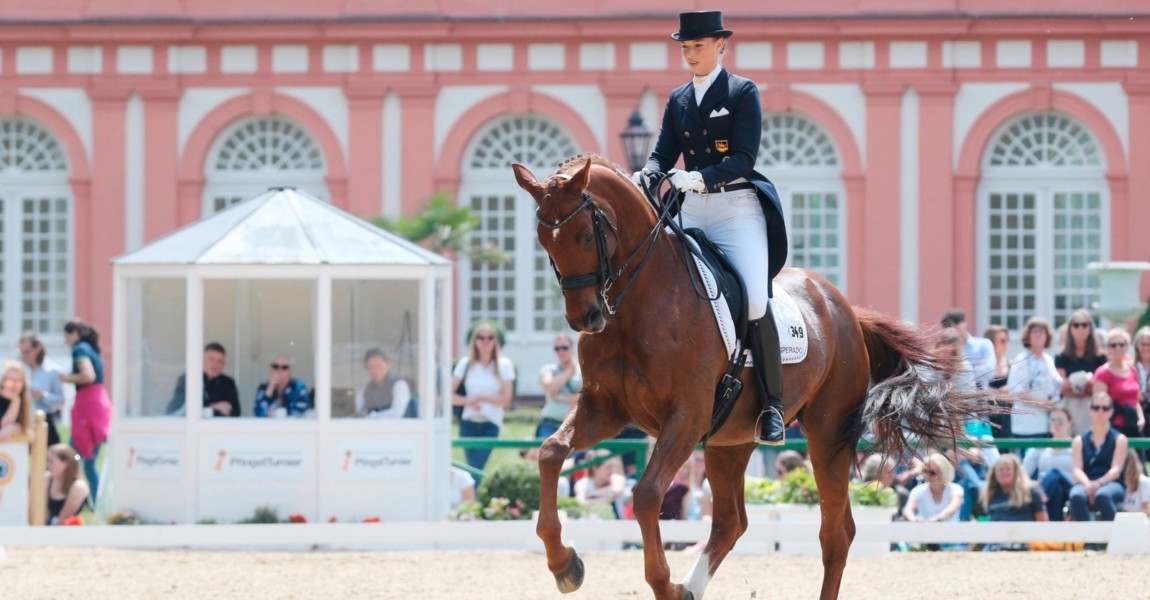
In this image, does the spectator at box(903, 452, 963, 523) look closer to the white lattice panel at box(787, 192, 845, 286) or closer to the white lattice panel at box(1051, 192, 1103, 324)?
the white lattice panel at box(787, 192, 845, 286)

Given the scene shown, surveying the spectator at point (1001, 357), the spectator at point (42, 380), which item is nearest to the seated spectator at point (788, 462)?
the spectator at point (1001, 357)

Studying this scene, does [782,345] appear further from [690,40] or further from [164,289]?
[164,289]

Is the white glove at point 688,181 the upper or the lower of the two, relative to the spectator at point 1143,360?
upper

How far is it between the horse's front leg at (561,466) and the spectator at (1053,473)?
6216 mm

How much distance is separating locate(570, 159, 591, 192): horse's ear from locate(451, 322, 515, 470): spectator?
7835 millimetres

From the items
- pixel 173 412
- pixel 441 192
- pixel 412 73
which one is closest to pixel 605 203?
pixel 173 412

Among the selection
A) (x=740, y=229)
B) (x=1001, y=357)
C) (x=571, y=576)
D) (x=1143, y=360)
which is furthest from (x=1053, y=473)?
(x=571, y=576)

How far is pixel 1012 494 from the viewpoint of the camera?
12664 millimetres

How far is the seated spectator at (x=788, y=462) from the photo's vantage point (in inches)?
542

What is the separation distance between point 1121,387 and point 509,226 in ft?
54.3

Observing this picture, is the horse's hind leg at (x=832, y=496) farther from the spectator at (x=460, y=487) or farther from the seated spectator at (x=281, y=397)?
the seated spectator at (x=281, y=397)

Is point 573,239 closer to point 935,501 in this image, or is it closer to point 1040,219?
point 935,501

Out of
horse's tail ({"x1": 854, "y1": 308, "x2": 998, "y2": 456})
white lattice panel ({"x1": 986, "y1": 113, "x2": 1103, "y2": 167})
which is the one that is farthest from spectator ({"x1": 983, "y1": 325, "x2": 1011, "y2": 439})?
white lattice panel ({"x1": 986, "y1": 113, "x2": 1103, "y2": 167})

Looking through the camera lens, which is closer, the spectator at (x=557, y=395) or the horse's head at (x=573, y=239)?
the horse's head at (x=573, y=239)
